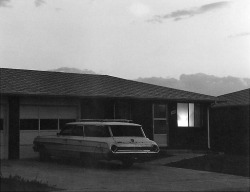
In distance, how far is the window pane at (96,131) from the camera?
55.6 feet

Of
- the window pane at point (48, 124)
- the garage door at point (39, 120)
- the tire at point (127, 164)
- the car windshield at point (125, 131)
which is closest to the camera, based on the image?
the car windshield at point (125, 131)

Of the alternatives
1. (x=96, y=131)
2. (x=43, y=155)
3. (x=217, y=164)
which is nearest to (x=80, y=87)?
(x=43, y=155)

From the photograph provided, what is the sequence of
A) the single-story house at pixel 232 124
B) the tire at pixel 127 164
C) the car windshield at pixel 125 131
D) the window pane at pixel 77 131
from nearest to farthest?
1. the car windshield at pixel 125 131
2. the tire at pixel 127 164
3. the window pane at pixel 77 131
4. the single-story house at pixel 232 124

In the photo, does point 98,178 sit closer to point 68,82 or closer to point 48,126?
point 48,126

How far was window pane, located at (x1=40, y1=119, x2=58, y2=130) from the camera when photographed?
20.6 metres

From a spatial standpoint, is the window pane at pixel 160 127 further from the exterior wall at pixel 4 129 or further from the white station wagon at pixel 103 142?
the exterior wall at pixel 4 129

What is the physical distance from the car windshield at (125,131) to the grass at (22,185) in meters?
4.60

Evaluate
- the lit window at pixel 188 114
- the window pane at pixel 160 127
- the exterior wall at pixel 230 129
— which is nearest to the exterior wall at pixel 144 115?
the window pane at pixel 160 127

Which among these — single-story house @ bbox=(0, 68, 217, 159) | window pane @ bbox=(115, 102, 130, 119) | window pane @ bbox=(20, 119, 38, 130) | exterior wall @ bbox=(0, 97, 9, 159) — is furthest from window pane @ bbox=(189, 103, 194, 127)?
exterior wall @ bbox=(0, 97, 9, 159)

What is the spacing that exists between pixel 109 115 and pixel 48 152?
4.17 meters

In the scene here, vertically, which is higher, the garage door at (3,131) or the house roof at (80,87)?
the house roof at (80,87)

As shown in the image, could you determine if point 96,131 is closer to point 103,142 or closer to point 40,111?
point 103,142

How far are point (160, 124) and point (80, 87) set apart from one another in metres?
4.47

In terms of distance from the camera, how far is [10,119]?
64.1 ft
